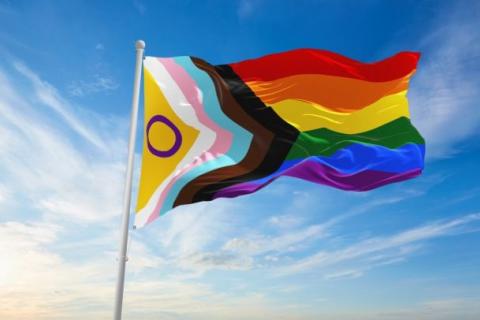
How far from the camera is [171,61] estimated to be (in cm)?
1571

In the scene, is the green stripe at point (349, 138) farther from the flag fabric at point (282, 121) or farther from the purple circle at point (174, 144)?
the purple circle at point (174, 144)

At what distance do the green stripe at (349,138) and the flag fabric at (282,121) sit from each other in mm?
32

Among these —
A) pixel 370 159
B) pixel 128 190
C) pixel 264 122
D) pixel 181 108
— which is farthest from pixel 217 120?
pixel 370 159

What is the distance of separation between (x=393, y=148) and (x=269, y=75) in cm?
469

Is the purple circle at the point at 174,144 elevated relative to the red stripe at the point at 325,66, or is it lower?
lower

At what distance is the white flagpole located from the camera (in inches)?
487

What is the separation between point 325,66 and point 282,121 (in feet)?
7.62

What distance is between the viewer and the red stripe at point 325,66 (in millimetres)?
16938

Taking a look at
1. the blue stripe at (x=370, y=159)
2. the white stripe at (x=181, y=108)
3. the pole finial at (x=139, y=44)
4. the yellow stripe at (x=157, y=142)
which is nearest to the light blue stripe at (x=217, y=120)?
the white stripe at (x=181, y=108)

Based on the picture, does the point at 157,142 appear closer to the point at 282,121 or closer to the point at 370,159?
the point at 282,121

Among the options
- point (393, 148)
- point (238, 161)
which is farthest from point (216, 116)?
point (393, 148)

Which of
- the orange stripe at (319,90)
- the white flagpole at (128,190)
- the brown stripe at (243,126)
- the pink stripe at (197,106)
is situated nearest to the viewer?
the white flagpole at (128,190)

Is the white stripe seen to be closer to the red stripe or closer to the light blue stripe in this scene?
the light blue stripe

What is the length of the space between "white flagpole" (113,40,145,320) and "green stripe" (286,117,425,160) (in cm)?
527
